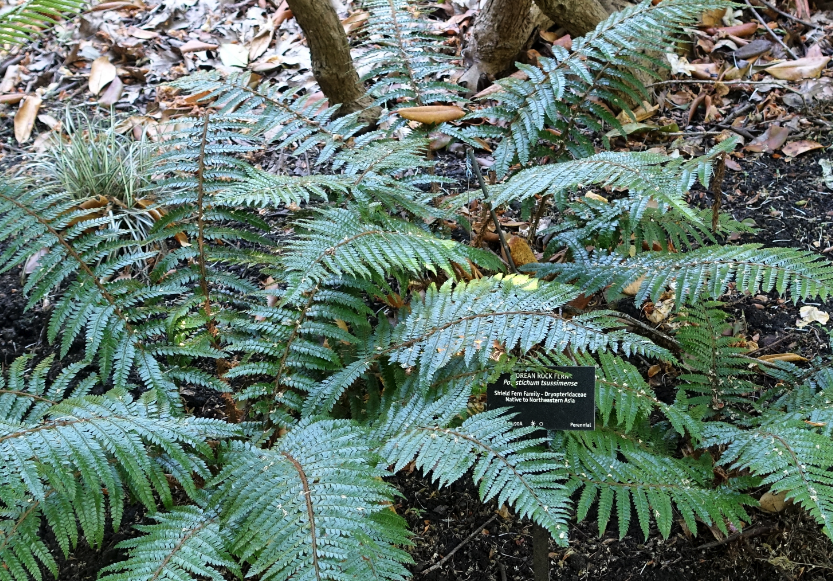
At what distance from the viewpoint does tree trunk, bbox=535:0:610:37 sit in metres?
3.38

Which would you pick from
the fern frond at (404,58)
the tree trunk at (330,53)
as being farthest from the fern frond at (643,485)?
the tree trunk at (330,53)

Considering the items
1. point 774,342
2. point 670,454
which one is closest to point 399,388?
point 670,454

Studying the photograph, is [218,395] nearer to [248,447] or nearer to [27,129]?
[248,447]

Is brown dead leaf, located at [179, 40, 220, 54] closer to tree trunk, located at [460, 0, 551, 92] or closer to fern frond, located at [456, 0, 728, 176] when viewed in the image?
tree trunk, located at [460, 0, 551, 92]

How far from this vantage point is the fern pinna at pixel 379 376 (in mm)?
1623

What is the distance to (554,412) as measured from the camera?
1.91 meters

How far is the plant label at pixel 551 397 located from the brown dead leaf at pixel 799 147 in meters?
2.14

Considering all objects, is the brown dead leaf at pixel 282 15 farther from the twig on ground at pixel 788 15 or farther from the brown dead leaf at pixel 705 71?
the twig on ground at pixel 788 15

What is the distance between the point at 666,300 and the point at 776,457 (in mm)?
1115

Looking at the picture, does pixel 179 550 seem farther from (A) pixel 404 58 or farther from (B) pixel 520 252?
(A) pixel 404 58

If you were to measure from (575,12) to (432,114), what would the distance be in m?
1.18

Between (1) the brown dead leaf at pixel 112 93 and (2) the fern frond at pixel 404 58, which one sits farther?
(1) the brown dead leaf at pixel 112 93

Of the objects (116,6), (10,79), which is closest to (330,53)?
(116,6)

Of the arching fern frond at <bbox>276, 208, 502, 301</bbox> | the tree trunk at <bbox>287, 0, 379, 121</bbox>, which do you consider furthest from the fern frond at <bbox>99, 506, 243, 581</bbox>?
the tree trunk at <bbox>287, 0, 379, 121</bbox>
